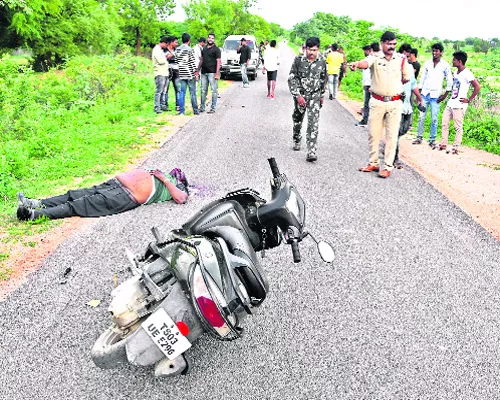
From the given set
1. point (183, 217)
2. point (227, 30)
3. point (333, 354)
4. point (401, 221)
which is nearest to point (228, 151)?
point (183, 217)

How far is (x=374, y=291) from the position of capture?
419 centimetres

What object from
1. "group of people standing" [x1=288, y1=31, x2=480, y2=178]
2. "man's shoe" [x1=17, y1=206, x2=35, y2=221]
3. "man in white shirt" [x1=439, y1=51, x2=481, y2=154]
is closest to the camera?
"man's shoe" [x1=17, y1=206, x2=35, y2=221]

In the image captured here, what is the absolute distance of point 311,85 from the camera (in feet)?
27.5

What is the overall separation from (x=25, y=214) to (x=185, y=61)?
7.75m

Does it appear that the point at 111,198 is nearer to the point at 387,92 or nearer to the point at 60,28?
the point at 387,92

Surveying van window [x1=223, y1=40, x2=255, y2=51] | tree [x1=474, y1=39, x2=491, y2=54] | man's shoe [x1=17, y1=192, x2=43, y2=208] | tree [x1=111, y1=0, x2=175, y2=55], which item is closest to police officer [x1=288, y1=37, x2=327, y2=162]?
man's shoe [x1=17, y1=192, x2=43, y2=208]

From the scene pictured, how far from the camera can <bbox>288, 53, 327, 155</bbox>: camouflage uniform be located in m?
8.33

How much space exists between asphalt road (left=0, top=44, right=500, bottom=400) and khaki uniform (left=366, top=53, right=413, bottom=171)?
124 centimetres

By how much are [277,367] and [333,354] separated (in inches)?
17.3

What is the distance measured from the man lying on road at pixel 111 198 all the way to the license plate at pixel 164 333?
3.10 m

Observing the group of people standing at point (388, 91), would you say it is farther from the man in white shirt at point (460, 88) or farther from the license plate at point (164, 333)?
the license plate at point (164, 333)

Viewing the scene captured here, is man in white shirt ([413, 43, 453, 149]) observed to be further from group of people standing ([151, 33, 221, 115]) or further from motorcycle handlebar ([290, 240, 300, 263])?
motorcycle handlebar ([290, 240, 300, 263])

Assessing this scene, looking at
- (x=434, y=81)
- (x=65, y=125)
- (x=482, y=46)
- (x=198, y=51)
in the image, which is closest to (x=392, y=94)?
(x=434, y=81)

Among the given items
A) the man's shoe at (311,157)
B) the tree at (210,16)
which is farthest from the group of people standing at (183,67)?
the tree at (210,16)
